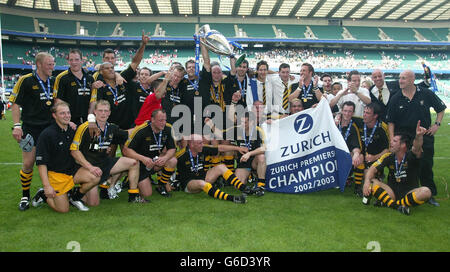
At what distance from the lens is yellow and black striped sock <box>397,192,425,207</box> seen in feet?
14.1

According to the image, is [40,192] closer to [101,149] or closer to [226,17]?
[101,149]

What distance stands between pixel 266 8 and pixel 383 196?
39658 mm

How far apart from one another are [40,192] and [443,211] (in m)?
5.72

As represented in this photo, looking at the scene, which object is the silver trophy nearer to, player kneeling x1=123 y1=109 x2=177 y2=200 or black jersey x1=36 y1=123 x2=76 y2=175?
player kneeling x1=123 y1=109 x2=177 y2=200

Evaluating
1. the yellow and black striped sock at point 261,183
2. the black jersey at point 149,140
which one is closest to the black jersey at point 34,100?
the black jersey at point 149,140

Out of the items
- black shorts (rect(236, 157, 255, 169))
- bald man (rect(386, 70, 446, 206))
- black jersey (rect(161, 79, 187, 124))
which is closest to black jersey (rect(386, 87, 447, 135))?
bald man (rect(386, 70, 446, 206))

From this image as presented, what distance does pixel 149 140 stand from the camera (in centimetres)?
523

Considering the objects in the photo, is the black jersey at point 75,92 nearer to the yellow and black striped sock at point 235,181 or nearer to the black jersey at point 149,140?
the black jersey at point 149,140

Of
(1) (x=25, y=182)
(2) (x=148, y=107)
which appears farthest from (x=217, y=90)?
(1) (x=25, y=182)

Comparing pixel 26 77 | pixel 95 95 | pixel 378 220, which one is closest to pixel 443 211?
pixel 378 220

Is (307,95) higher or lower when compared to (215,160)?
higher

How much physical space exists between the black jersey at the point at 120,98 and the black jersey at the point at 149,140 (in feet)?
1.94

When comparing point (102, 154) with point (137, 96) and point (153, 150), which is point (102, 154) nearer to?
point (153, 150)

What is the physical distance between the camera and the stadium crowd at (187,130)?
450 cm
